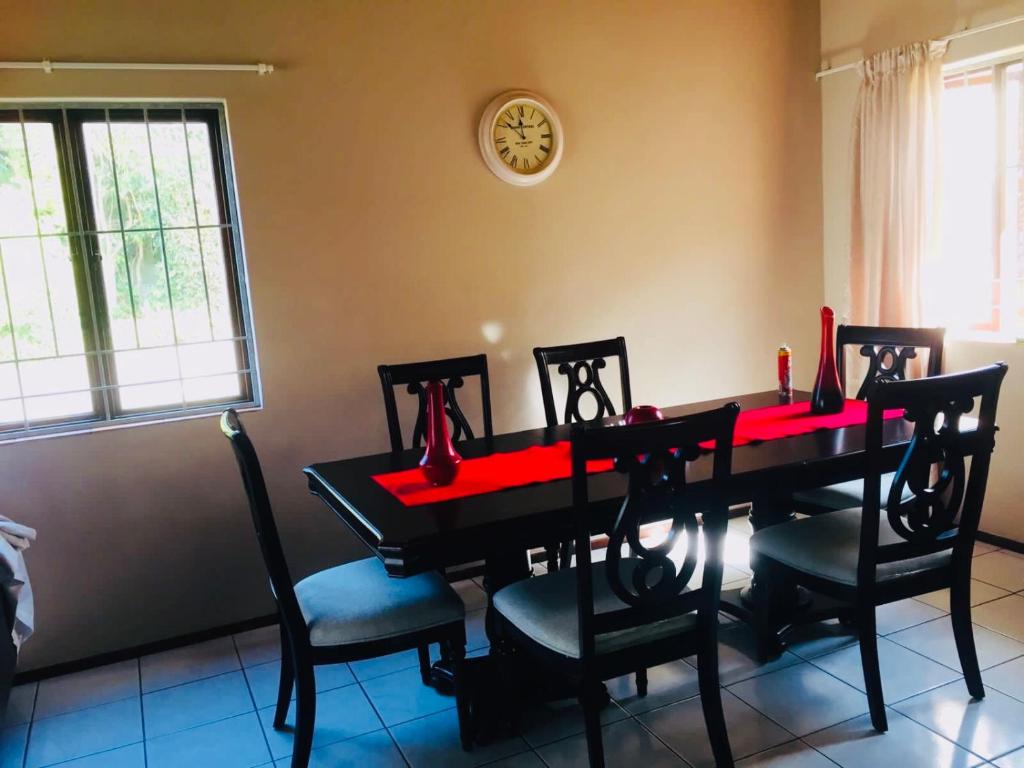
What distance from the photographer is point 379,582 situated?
7.36 feet

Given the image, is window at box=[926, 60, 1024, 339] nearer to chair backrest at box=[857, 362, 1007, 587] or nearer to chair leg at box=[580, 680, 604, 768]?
chair backrest at box=[857, 362, 1007, 587]

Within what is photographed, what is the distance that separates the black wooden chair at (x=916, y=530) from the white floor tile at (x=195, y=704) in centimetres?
167

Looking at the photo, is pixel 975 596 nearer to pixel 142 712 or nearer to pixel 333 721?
pixel 333 721

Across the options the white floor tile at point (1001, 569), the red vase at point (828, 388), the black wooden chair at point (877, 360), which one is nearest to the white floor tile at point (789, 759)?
the black wooden chair at point (877, 360)

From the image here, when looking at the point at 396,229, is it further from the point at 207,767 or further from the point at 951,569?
the point at 951,569

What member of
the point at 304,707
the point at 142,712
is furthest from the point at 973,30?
the point at 142,712

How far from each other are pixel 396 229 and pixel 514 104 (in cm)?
68

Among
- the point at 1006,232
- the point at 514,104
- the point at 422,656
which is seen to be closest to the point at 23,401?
the point at 422,656

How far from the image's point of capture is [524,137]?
3309 mm

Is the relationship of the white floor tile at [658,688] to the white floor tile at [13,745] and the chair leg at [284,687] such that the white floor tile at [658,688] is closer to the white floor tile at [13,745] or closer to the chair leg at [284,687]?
the chair leg at [284,687]

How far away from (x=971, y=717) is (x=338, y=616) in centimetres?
168

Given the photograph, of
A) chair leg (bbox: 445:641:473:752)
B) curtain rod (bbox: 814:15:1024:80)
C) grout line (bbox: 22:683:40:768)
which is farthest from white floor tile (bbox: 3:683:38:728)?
curtain rod (bbox: 814:15:1024:80)

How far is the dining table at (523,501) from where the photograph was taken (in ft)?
6.06

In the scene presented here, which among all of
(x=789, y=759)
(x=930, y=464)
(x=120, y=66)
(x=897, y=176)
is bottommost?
(x=789, y=759)
